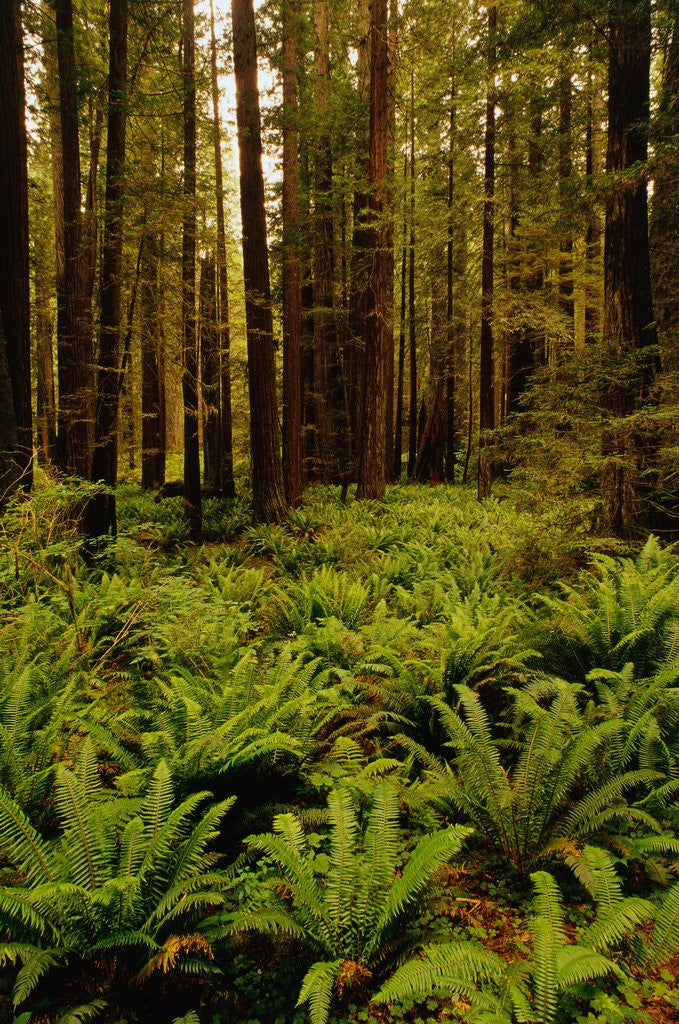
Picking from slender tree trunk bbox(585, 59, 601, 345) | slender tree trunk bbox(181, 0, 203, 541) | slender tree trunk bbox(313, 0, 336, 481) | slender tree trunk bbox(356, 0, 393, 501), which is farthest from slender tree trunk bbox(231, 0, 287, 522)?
slender tree trunk bbox(585, 59, 601, 345)

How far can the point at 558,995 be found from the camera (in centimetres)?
189

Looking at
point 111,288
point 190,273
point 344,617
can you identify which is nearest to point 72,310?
point 111,288

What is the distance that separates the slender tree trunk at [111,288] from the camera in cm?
815

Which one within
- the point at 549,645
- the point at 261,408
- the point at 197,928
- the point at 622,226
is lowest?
the point at 197,928

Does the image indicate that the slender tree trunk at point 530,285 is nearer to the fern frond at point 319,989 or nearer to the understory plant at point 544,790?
the understory plant at point 544,790

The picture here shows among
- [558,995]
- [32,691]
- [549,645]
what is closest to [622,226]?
[549,645]

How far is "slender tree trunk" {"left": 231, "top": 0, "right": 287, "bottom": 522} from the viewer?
869 cm

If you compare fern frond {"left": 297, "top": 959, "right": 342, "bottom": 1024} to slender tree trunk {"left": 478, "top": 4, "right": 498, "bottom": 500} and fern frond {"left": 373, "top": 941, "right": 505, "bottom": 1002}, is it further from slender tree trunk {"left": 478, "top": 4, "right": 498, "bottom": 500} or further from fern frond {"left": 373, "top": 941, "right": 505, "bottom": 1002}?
slender tree trunk {"left": 478, "top": 4, "right": 498, "bottom": 500}

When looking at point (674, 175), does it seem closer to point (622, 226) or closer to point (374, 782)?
point (622, 226)

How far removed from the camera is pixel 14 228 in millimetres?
6617

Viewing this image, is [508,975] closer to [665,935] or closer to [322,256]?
[665,935]

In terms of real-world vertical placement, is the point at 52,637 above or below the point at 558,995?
above

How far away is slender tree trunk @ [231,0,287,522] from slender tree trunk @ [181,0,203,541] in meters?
0.93

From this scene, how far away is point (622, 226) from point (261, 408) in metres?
6.19
